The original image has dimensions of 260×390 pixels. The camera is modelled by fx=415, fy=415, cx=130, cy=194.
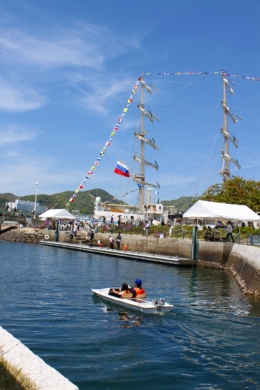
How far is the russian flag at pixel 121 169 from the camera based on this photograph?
225 feet

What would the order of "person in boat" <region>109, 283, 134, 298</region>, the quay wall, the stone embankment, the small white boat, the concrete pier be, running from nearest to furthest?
1. the concrete pier
2. the small white boat
3. "person in boat" <region>109, 283, 134, 298</region>
4. the quay wall
5. the stone embankment

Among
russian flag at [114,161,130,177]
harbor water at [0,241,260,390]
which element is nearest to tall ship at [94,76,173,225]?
russian flag at [114,161,130,177]

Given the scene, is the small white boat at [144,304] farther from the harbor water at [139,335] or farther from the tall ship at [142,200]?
the tall ship at [142,200]

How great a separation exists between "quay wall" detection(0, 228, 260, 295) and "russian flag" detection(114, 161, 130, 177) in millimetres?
15699

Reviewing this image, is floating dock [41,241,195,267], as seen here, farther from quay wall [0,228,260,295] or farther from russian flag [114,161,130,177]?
russian flag [114,161,130,177]

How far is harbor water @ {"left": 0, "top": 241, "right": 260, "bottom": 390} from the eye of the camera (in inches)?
364

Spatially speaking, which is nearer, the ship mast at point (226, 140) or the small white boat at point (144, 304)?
the small white boat at point (144, 304)

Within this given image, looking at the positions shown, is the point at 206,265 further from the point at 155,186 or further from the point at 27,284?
the point at 155,186

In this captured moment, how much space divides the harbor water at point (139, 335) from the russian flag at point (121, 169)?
46369mm

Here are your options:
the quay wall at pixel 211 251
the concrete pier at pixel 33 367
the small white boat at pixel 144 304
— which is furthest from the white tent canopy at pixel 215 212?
the concrete pier at pixel 33 367

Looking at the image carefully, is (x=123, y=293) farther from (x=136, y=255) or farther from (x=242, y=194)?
(x=242, y=194)

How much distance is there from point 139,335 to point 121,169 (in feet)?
187

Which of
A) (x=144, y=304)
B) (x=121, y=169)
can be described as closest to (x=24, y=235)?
(x=121, y=169)

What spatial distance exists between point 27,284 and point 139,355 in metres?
11.9
